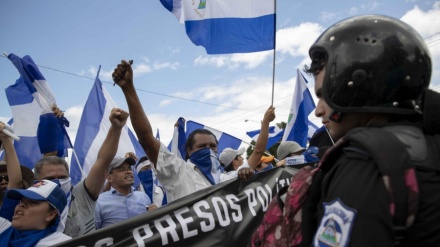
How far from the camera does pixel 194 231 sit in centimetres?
277

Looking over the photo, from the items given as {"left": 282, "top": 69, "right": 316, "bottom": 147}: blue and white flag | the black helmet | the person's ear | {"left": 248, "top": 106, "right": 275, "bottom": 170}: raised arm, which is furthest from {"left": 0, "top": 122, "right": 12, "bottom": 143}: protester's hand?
{"left": 282, "top": 69, "right": 316, "bottom": 147}: blue and white flag

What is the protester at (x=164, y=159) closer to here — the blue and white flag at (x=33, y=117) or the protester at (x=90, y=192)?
the protester at (x=90, y=192)

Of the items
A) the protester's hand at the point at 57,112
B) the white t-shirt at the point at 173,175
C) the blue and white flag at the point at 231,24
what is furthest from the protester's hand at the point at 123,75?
the blue and white flag at the point at 231,24

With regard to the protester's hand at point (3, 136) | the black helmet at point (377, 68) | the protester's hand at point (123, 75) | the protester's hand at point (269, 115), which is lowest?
the protester's hand at point (269, 115)

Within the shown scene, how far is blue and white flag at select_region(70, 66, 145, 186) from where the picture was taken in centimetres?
568

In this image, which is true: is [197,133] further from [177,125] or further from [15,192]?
[177,125]

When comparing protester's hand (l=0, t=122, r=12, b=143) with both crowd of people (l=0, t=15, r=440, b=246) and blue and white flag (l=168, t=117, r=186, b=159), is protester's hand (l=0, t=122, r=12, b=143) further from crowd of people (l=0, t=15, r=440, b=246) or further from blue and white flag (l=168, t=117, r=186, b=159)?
crowd of people (l=0, t=15, r=440, b=246)

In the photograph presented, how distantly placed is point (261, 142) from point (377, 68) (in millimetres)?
2978

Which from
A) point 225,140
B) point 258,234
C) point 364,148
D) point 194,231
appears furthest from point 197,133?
point 225,140

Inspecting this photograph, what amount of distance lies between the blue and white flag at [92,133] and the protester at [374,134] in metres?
4.80

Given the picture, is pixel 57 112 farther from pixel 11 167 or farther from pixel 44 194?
pixel 44 194

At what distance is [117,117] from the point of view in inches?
128

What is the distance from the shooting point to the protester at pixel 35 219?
2.70m

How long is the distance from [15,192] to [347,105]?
2701 millimetres
